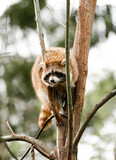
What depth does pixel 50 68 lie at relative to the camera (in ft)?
18.0

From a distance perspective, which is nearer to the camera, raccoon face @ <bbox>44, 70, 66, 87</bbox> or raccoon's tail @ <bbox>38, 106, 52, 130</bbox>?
raccoon face @ <bbox>44, 70, 66, 87</bbox>

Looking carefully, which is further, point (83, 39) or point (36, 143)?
point (83, 39)

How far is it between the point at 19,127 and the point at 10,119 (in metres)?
0.45

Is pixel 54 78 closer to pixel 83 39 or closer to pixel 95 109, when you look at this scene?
pixel 83 39

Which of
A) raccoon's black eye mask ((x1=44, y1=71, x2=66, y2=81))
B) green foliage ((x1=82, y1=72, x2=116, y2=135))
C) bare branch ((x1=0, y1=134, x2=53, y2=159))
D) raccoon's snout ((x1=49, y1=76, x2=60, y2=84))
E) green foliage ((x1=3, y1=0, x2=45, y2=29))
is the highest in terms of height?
green foliage ((x1=3, y1=0, x2=45, y2=29))

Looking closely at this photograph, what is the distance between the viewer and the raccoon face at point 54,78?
5043mm

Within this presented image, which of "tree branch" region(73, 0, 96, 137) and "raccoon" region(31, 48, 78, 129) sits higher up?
"raccoon" region(31, 48, 78, 129)

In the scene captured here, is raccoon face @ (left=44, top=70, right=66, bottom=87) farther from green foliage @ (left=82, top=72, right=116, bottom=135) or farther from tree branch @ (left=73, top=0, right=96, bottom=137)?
green foliage @ (left=82, top=72, right=116, bottom=135)

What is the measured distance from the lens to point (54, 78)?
5.11m

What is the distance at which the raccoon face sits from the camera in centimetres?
504

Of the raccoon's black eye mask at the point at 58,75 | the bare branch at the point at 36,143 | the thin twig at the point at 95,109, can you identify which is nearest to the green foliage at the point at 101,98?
the raccoon's black eye mask at the point at 58,75

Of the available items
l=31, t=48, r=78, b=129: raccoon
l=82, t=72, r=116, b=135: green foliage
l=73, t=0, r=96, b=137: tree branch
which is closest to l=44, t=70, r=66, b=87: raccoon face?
l=31, t=48, r=78, b=129: raccoon

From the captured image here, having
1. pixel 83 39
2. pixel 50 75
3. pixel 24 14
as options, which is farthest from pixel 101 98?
pixel 83 39

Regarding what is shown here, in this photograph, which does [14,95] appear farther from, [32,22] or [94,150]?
[94,150]
